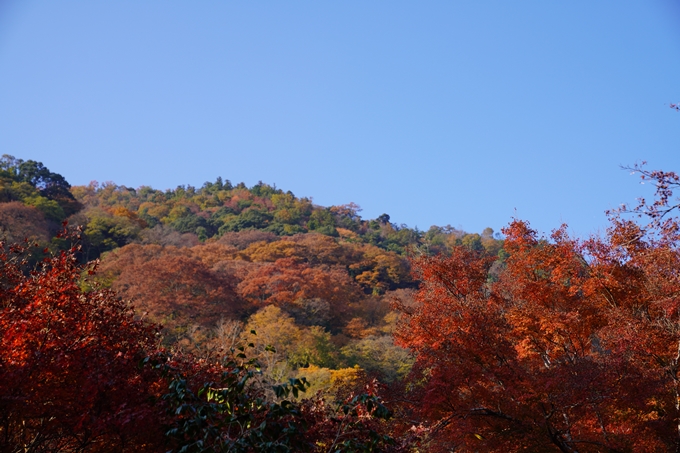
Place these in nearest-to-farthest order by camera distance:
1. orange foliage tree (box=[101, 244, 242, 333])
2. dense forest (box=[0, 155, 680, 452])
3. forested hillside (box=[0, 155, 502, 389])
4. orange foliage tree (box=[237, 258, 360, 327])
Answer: dense forest (box=[0, 155, 680, 452]), forested hillside (box=[0, 155, 502, 389]), orange foliage tree (box=[101, 244, 242, 333]), orange foliage tree (box=[237, 258, 360, 327])

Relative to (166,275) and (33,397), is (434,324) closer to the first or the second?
(33,397)

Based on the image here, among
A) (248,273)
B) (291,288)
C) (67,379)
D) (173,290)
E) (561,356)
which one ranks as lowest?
(67,379)

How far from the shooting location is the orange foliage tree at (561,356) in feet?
29.0

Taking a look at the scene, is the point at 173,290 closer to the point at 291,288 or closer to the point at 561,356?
the point at 291,288

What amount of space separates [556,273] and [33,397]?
888 centimetres

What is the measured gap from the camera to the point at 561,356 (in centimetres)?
1165

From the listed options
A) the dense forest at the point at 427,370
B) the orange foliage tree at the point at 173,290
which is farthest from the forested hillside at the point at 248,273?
the dense forest at the point at 427,370

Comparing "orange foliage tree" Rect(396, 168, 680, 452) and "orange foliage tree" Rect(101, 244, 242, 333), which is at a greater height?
"orange foliage tree" Rect(101, 244, 242, 333)

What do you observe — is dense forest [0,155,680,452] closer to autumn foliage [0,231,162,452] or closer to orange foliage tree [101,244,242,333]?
autumn foliage [0,231,162,452]

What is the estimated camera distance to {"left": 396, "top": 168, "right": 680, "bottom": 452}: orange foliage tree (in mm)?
8844

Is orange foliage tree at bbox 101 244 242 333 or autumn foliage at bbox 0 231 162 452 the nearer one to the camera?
autumn foliage at bbox 0 231 162 452

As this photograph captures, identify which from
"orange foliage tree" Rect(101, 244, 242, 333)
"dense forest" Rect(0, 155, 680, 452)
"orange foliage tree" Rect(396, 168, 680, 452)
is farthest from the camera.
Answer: "orange foliage tree" Rect(101, 244, 242, 333)

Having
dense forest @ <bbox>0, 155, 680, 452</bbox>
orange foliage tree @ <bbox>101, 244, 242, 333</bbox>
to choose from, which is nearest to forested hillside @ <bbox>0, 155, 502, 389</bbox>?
orange foliage tree @ <bbox>101, 244, 242, 333</bbox>

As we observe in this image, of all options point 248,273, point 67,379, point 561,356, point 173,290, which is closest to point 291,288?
point 248,273
